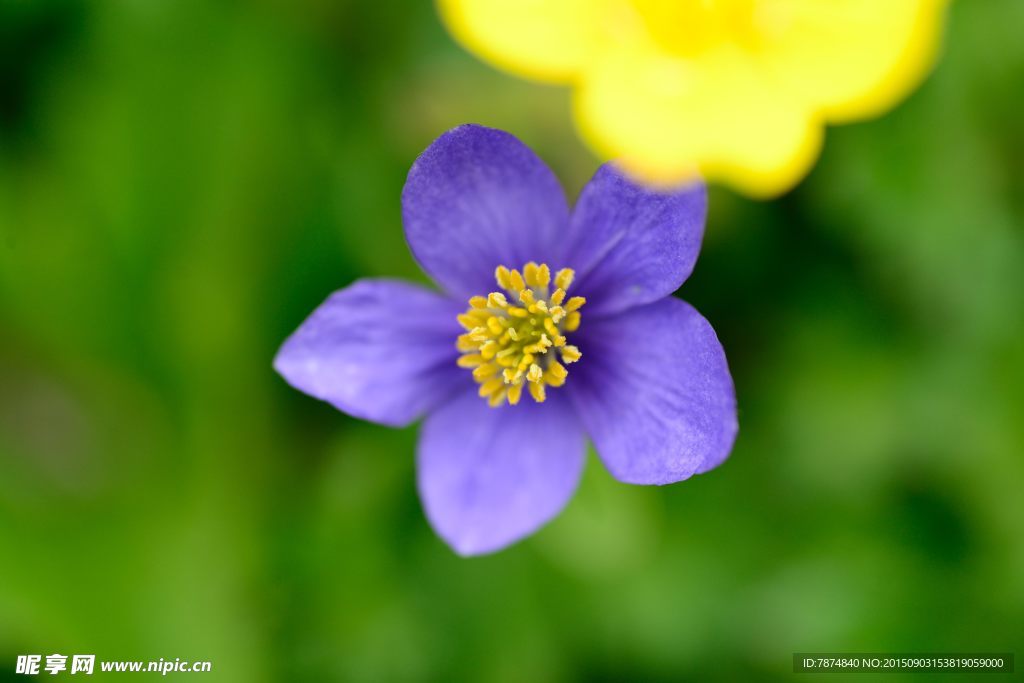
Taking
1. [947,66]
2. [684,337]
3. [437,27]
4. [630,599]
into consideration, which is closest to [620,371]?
[684,337]

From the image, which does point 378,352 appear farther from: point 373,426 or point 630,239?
point 373,426

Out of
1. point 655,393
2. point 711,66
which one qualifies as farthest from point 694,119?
point 655,393

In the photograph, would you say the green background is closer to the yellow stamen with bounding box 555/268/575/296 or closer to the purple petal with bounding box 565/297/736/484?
the purple petal with bounding box 565/297/736/484

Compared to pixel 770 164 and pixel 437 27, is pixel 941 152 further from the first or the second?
pixel 437 27

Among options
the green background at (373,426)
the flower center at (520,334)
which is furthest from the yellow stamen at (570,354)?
the green background at (373,426)

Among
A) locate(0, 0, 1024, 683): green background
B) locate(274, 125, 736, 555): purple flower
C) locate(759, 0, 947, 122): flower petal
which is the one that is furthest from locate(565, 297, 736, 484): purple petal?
locate(0, 0, 1024, 683): green background

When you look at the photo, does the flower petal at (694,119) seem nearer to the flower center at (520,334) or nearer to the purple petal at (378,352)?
the flower center at (520,334)
